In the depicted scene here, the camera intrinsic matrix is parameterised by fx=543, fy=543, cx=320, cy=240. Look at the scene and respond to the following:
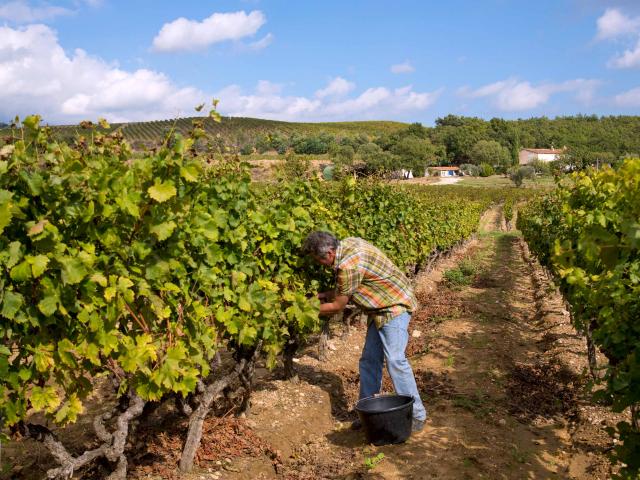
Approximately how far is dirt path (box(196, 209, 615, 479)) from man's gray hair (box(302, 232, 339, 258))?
1897mm

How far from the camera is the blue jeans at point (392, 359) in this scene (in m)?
5.20

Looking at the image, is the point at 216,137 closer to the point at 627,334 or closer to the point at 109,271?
the point at 109,271

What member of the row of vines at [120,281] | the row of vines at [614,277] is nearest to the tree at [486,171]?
the row of vines at [614,277]

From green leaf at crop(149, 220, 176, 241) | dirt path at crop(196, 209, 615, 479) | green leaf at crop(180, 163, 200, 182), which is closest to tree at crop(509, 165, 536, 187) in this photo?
dirt path at crop(196, 209, 615, 479)

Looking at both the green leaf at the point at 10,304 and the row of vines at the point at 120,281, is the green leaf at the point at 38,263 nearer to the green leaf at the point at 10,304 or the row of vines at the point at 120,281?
the row of vines at the point at 120,281

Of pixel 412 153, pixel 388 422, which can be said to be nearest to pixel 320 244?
pixel 388 422

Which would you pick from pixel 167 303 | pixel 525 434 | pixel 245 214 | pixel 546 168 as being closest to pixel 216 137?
pixel 245 214

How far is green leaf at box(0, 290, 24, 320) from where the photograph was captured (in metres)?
2.72

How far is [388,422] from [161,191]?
3.15m

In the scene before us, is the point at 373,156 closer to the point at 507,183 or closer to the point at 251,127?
the point at 507,183

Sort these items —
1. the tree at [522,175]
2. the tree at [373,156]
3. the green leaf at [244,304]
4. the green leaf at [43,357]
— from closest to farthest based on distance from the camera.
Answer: the green leaf at [43,357]
the green leaf at [244,304]
the tree at [522,175]
the tree at [373,156]

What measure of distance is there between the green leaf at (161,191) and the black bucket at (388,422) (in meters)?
2.95

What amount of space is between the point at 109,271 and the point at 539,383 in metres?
6.01

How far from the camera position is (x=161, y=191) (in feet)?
9.66
